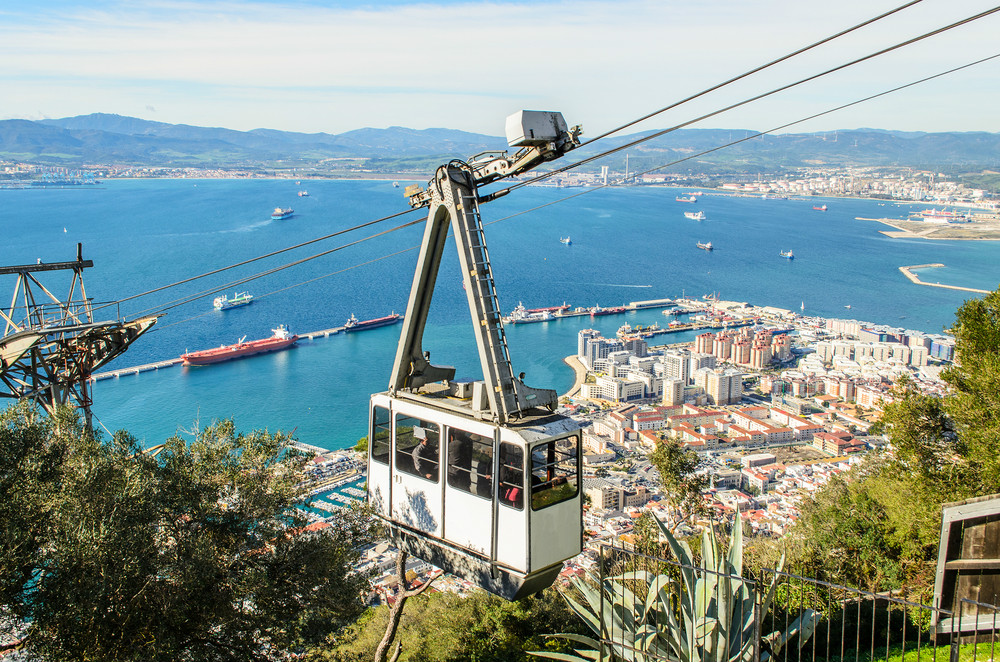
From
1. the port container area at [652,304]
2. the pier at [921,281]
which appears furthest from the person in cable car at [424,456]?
the pier at [921,281]

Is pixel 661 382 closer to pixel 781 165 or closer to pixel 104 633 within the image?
pixel 104 633

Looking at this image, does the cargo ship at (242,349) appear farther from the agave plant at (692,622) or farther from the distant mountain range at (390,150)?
the distant mountain range at (390,150)

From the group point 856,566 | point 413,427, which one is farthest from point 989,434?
point 413,427

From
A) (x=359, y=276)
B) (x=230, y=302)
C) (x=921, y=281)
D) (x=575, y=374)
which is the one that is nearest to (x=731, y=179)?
(x=921, y=281)

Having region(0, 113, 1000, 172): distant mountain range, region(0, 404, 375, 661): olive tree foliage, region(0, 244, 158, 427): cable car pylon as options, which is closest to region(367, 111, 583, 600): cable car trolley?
region(0, 404, 375, 661): olive tree foliage

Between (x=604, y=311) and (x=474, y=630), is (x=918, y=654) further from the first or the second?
(x=604, y=311)

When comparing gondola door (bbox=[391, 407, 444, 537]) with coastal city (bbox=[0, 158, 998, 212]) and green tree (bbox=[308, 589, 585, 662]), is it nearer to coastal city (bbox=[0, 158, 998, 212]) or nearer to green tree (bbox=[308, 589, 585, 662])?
green tree (bbox=[308, 589, 585, 662])
